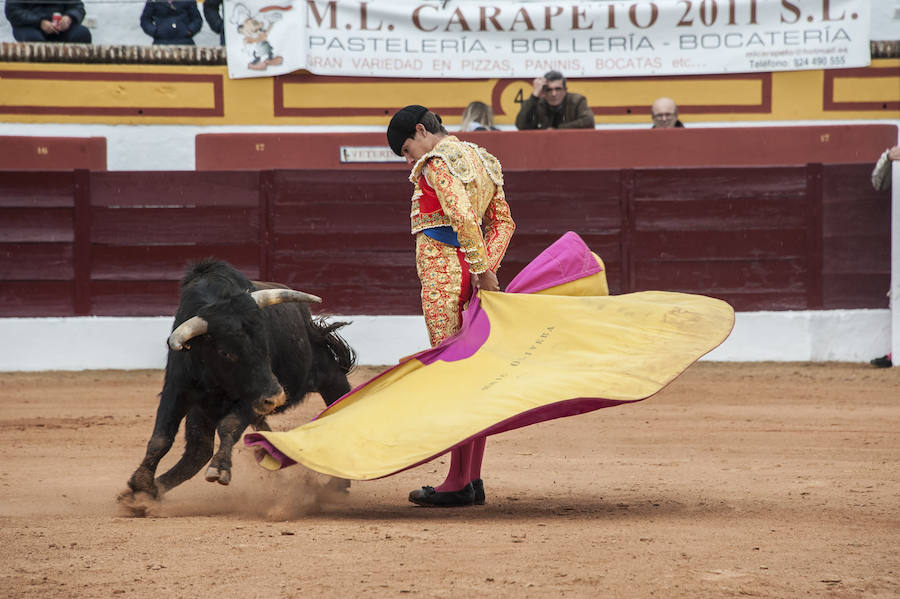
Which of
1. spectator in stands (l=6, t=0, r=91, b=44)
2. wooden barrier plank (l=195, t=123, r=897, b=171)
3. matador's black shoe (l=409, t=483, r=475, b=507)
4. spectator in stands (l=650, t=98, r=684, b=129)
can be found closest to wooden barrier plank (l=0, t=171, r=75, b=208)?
wooden barrier plank (l=195, t=123, r=897, b=171)

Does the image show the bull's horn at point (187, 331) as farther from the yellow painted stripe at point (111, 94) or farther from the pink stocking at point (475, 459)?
the yellow painted stripe at point (111, 94)

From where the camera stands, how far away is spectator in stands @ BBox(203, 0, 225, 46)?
330 inches

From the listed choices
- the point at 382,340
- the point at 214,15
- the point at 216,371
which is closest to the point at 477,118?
the point at 382,340

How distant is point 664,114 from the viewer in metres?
7.66

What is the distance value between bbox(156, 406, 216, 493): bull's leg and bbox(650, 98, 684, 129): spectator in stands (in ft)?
16.0

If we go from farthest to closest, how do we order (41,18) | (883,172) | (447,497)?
(41,18) < (883,172) < (447,497)

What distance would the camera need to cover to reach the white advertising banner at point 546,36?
8.00m

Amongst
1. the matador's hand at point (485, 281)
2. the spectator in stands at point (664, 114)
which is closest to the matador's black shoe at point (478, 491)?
the matador's hand at point (485, 281)

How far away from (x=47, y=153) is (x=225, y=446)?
5.26 m

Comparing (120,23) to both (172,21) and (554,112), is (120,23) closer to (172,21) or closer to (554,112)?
(172,21)

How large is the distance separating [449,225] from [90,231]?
446cm

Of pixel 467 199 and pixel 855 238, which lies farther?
pixel 855 238

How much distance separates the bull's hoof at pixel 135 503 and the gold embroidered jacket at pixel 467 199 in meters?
1.05

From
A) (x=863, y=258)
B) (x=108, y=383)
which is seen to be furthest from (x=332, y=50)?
(x=863, y=258)
